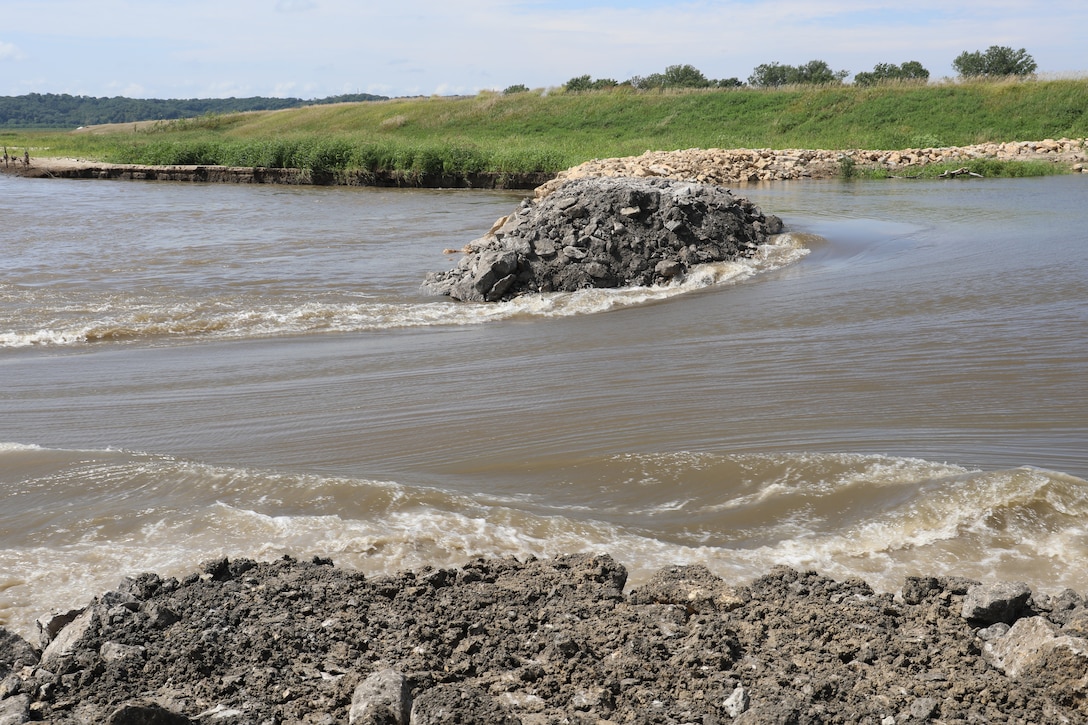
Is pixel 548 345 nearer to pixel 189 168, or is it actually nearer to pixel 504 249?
pixel 504 249

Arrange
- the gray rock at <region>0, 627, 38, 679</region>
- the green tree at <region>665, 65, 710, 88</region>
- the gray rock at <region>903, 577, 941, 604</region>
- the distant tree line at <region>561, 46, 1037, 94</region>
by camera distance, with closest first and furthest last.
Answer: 1. the gray rock at <region>0, 627, 38, 679</region>
2. the gray rock at <region>903, 577, 941, 604</region>
3. the distant tree line at <region>561, 46, 1037, 94</region>
4. the green tree at <region>665, 65, 710, 88</region>

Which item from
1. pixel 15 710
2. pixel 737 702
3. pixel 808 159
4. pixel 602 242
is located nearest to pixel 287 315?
pixel 602 242

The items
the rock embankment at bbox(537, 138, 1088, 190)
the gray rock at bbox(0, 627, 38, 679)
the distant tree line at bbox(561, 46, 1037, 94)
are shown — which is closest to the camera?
the gray rock at bbox(0, 627, 38, 679)

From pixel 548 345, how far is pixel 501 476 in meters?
3.91

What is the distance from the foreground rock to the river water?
618 millimetres

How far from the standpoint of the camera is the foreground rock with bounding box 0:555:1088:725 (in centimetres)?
335

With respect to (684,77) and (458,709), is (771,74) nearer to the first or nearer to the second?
(684,77)

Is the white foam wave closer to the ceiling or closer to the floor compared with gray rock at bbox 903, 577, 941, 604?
closer to the ceiling

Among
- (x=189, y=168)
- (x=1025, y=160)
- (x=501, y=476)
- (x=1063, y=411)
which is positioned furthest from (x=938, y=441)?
(x=189, y=168)

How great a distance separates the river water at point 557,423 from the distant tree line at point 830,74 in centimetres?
4505

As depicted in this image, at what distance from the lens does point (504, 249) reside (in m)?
13.6

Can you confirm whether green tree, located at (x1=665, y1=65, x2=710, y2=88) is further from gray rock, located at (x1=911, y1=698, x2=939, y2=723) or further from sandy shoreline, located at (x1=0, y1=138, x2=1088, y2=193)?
gray rock, located at (x1=911, y1=698, x2=939, y2=723)

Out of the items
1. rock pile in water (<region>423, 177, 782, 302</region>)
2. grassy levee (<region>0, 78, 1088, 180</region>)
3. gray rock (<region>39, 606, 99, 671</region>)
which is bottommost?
gray rock (<region>39, 606, 99, 671</region>)

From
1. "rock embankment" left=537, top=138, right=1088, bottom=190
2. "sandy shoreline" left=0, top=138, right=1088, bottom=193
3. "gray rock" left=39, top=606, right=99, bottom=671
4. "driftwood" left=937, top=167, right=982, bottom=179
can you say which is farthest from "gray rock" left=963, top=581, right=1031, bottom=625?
"driftwood" left=937, top=167, right=982, bottom=179
